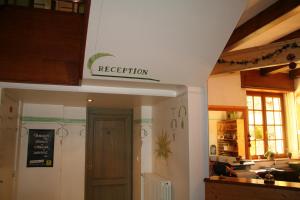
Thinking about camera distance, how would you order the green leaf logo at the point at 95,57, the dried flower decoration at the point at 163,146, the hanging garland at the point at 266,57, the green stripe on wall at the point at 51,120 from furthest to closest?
the green stripe on wall at the point at 51,120 → the dried flower decoration at the point at 163,146 → the hanging garland at the point at 266,57 → the green leaf logo at the point at 95,57

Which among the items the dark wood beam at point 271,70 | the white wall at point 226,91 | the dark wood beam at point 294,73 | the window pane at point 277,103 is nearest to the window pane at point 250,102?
the white wall at point 226,91

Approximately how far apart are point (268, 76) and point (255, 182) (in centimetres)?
462

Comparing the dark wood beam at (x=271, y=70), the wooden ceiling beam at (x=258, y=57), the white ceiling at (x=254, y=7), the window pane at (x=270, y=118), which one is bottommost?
the window pane at (x=270, y=118)

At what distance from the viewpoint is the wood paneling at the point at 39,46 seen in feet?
7.99

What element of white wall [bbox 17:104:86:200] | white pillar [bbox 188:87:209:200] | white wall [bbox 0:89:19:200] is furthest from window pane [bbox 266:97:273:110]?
white wall [bbox 0:89:19:200]

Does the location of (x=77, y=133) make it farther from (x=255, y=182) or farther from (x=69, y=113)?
(x=255, y=182)

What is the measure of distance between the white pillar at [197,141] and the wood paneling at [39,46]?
50.6 inches

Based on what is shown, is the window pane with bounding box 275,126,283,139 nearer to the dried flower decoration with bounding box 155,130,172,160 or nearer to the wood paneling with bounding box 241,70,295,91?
the wood paneling with bounding box 241,70,295,91

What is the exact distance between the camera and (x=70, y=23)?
261cm

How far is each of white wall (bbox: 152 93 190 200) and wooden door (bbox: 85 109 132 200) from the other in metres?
1.08

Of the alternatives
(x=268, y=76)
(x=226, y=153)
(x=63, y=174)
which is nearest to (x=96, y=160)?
(x=63, y=174)

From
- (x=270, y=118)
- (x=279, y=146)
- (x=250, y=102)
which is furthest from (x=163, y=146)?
(x=279, y=146)

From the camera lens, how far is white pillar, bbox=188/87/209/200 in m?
2.64

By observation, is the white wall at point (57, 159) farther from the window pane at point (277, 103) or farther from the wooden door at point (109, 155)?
the window pane at point (277, 103)
